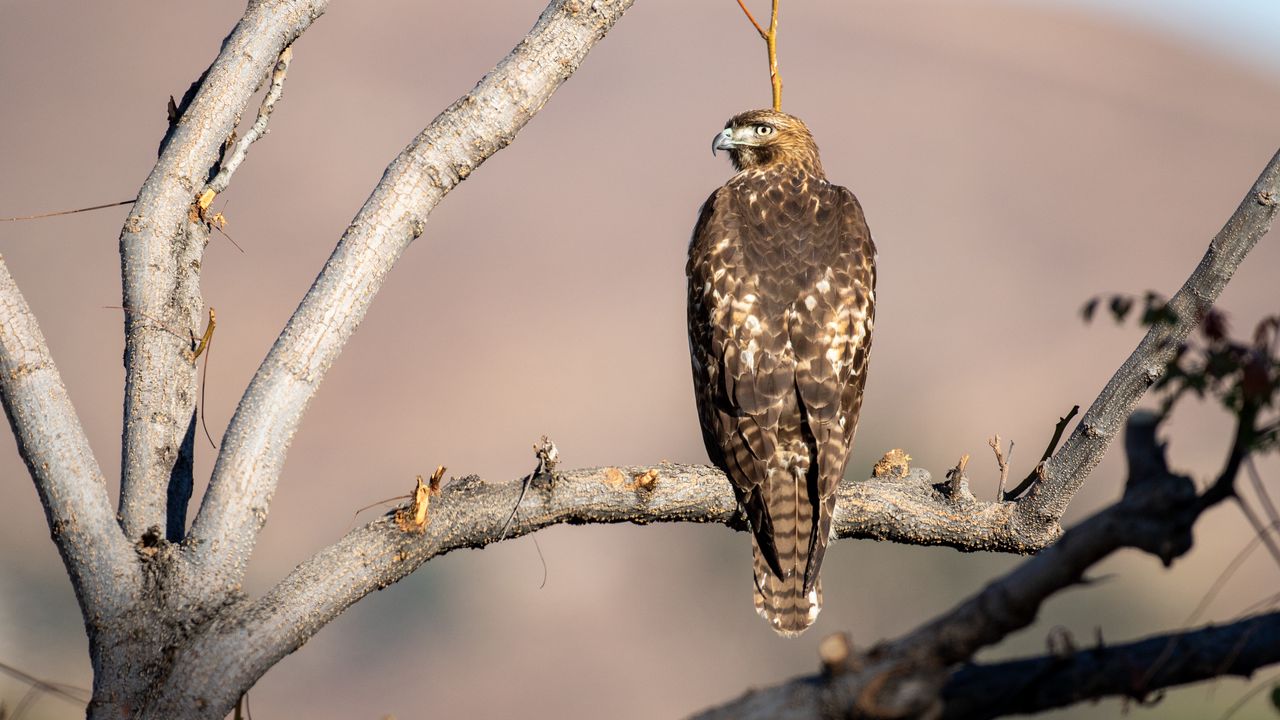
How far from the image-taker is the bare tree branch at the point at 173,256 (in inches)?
150

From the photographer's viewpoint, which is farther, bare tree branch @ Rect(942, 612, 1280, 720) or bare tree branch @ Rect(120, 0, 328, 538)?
bare tree branch @ Rect(120, 0, 328, 538)

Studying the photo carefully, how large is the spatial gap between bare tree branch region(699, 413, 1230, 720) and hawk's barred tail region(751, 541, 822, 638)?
10.5ft

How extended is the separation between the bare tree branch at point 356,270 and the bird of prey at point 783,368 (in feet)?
5.97

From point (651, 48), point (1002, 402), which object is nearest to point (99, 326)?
point (1002, 402)

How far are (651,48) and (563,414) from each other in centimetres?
3352

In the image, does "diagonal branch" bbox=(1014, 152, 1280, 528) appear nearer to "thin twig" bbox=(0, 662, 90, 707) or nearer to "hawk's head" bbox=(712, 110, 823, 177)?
"hawk's head" bbox=(712, 110, 823, 177)

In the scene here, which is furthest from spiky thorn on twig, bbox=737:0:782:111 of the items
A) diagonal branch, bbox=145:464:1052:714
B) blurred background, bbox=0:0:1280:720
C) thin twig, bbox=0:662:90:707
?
blurred background, bbox=0:0:1280:720

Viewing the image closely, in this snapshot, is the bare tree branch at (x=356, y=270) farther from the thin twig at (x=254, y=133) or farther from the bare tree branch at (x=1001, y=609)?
the bare tree branch at (x=1001, y=609)

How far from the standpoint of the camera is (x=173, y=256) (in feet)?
13.3

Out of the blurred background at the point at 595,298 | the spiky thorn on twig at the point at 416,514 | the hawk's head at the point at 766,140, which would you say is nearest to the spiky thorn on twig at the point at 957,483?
the spiky thorn on twig at the point at 416,514

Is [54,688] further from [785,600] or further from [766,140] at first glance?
[766,140]

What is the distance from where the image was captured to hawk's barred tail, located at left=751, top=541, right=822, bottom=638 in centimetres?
564

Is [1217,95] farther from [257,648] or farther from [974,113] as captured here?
[257,648]

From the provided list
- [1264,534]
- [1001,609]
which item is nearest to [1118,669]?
[1001,609]
